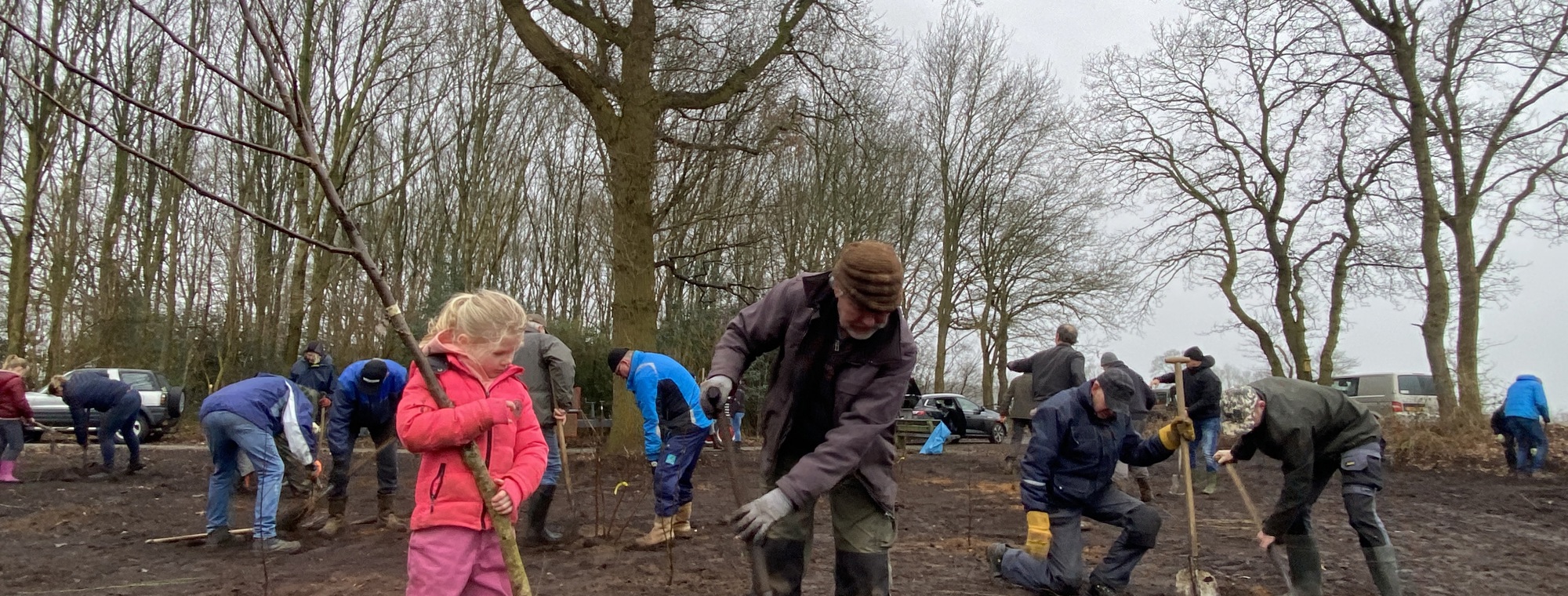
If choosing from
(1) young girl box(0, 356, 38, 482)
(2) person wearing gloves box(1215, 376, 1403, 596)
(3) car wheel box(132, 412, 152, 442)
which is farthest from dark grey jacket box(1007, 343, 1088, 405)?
(3) car wheel box(132, 412, 152, 442)

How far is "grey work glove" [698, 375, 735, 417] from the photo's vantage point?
3.12m

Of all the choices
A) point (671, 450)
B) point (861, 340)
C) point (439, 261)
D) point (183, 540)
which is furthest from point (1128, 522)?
point (439, 261)

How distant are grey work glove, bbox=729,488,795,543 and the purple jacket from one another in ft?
0.83

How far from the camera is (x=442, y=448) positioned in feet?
9.36

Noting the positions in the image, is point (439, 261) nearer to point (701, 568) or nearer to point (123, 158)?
point (123, 158)

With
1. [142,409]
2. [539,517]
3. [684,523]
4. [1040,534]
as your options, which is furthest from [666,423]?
[142,409]

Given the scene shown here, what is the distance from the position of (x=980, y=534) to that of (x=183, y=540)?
17.8 feet

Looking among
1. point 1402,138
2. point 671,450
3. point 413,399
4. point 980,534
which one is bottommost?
point 980,534

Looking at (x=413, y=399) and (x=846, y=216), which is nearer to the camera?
(x=413, y=399)

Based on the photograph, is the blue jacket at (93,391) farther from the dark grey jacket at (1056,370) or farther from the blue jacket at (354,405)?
the dark grey jacket at (1056,370)

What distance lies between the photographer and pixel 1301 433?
4.73m

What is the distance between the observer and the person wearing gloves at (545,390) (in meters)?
6.29

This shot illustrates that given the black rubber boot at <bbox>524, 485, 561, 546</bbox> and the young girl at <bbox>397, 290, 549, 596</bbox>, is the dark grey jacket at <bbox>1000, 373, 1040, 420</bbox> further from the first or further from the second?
the young girl at <bbox>397, 290, 549, 596</bbox>

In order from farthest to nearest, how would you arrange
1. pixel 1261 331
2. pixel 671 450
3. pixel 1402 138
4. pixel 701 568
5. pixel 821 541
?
pixel 1261 331 < pixel 1402 138 < pixel 821 541 < pixel 671 450 < pixel 701 568
